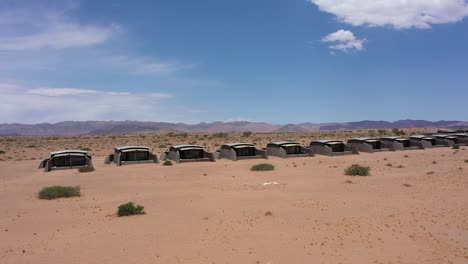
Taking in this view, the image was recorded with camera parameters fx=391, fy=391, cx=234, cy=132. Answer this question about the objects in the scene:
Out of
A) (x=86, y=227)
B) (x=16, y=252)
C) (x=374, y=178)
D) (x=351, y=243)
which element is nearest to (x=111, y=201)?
(x=86, y=227)

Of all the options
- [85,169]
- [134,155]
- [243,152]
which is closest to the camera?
[85,169]

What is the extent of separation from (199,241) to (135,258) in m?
2.12

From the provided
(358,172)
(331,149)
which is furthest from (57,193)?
(331,149)

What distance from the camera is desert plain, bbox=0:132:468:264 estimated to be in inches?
431

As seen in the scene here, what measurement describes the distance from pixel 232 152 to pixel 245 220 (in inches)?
842

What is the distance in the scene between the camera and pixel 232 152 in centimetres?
3569

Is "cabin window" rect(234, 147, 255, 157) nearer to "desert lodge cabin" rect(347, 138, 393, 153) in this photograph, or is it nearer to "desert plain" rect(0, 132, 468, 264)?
"desert plain" rect(0, 132, 468, 264)

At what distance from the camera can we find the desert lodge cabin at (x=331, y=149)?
→ 3831cm

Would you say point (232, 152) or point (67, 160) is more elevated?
point (232, 152)

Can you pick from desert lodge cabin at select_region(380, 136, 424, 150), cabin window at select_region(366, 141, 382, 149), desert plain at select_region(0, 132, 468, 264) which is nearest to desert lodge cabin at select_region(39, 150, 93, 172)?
desert plain at select_region(0, 132, 468, 264)

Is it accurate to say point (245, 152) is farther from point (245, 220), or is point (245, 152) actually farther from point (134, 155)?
point (245, 220)

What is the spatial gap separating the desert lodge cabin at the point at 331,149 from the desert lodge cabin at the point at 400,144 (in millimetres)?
5549

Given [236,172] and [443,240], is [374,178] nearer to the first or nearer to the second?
[236,172]

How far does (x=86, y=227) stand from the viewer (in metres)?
13.9
